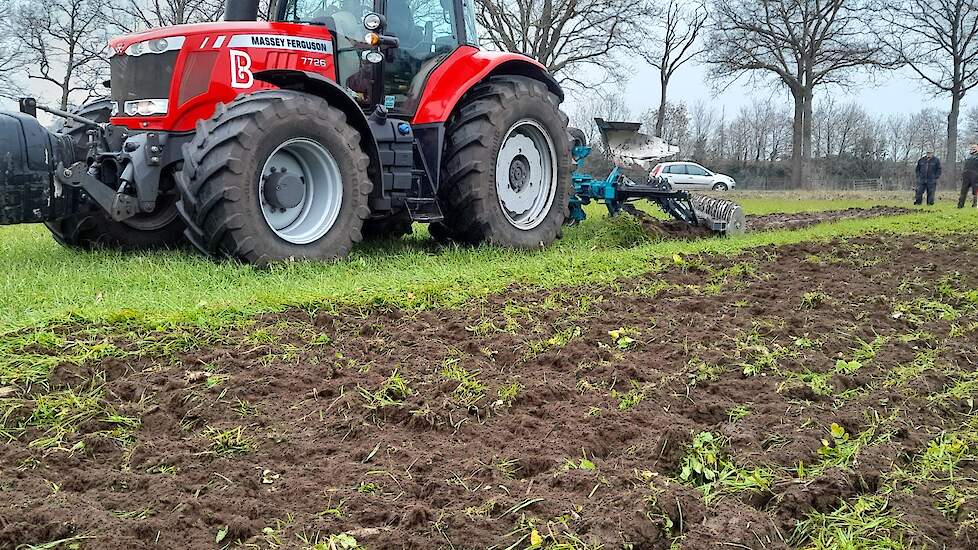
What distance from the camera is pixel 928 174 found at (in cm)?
1705

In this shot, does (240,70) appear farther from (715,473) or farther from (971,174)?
(971,174)

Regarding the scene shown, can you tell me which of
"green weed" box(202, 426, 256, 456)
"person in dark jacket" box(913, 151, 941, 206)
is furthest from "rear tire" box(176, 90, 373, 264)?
"person in dark jacket" box(913, 151, 941, 206)

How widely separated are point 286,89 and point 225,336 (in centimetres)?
267

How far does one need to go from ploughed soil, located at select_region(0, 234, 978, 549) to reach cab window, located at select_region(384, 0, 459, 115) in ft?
9.46

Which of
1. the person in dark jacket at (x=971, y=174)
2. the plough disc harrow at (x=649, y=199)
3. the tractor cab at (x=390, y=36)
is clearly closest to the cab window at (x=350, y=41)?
the tractor cab at (x=390, y=36)

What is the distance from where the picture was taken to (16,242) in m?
7.25

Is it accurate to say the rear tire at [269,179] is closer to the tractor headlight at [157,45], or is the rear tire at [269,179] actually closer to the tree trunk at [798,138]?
the tractor headlight at [157,45]

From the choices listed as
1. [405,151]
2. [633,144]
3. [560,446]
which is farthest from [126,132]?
[633,144]

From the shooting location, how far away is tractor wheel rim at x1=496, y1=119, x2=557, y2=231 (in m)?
7.33

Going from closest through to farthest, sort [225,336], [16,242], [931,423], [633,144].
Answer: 1. [931,423]
2. [225,336]
3. [16,242]
4. [633,144]

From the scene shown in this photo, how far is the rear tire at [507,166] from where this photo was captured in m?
6.74

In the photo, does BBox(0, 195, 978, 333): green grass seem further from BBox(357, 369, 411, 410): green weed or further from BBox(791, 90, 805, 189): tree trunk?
BBox(791, 90, 805, 189): tree trunk

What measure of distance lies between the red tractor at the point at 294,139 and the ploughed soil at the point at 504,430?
1.81 metres

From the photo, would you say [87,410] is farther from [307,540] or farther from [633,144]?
[633,144]
